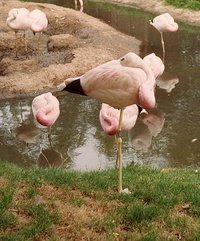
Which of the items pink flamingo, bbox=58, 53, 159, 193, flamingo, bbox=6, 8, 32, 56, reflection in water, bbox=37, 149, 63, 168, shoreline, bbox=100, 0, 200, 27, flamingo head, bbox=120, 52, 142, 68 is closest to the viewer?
pink flamingo, bbox=58, 53, 159, 193

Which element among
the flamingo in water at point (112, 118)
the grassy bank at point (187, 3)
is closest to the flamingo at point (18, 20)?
the flamingo in water at point (112, 118)

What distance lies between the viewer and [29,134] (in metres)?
9.87

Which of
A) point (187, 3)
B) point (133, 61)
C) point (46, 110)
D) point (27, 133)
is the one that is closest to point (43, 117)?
point (46, 110)

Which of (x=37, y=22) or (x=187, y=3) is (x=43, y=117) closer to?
(x=37, y=22)

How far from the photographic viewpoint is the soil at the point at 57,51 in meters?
12.8

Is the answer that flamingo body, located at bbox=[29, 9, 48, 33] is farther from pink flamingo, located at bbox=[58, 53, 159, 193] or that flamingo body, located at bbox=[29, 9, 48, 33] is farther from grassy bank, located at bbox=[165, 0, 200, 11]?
pink flamingo, located at bbox=[58, 53, 159, 193]

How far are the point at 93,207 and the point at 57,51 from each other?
11508mm

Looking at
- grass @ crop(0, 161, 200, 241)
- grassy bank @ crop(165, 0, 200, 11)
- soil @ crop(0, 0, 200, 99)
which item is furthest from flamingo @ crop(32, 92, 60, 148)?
grassy bank @ crop(165, 0, 200, 11)

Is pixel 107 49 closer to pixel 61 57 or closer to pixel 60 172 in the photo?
pixel 61 57

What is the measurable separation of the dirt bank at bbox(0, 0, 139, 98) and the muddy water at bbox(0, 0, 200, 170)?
0.85 meters

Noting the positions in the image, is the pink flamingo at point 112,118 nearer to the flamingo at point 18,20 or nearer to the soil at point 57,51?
the soil at point 57,51

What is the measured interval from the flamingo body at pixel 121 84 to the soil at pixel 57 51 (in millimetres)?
7559

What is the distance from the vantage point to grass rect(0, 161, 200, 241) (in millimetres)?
4281

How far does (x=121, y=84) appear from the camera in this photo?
468 centimetres
